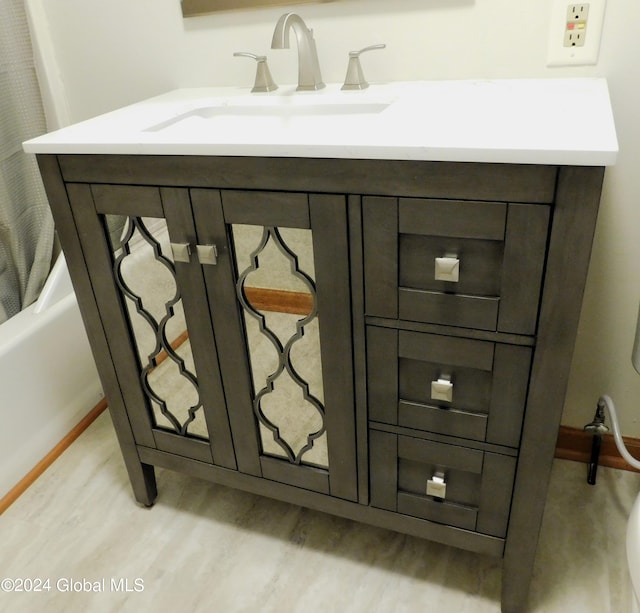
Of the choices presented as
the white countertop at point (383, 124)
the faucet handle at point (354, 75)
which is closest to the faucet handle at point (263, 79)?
the white countertop at point (383, 124)

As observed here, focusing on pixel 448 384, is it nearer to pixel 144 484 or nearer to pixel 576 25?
pixel 576 25

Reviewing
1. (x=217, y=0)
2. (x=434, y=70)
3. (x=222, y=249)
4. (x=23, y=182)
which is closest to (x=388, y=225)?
(x=222, y=249)

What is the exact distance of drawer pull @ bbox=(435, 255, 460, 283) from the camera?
33.2 inches

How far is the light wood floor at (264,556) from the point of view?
1183 mm

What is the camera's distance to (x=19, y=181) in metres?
1.50

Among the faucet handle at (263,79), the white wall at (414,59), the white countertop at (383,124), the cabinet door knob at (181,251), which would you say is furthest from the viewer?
the faucet handle at (263,79)

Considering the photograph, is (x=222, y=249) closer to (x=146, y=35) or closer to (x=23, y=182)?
(x=146, y=35)

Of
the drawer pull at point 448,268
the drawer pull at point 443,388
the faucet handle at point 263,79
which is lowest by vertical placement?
the drawer pull at point 443,388

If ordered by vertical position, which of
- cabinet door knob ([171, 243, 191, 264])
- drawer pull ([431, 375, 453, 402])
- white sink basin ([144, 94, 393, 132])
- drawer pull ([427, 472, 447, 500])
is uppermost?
white sink basin ([144, 94, 393, 132])

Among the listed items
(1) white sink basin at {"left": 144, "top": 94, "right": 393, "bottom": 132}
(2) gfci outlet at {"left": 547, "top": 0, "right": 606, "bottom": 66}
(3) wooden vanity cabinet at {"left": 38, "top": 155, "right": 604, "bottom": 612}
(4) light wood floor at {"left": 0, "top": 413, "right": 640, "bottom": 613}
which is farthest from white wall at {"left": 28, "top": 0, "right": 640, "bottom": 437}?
(3) wooden vanity cabinet at {"left": 38, "top": 155, "right": 604, "bottom": 612}

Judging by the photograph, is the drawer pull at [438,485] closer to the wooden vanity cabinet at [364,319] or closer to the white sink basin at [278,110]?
the wooden vanity cabinet at [364,319]
